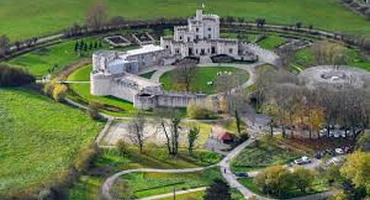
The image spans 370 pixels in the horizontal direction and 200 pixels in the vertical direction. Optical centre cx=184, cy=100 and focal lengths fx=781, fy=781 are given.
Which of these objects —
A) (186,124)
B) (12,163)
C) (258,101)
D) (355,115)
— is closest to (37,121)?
(12,163)

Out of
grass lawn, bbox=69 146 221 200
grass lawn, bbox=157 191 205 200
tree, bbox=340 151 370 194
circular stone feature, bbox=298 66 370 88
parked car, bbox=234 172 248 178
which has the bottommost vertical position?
grass lawn, bbox=157 191 205 200

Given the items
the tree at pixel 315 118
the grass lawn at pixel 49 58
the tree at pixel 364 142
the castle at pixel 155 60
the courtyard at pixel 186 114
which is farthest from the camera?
the grass lawn at pixel 49 58

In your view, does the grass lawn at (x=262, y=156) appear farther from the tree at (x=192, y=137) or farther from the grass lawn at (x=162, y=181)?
the tree at (x=192, y=137)

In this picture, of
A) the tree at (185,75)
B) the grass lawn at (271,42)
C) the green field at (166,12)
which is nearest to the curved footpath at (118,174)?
the tree at (185,75)

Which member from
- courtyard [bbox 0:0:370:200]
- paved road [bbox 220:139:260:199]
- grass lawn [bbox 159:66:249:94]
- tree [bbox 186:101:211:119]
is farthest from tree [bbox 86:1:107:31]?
paved road [bbox 220:139:260:199]

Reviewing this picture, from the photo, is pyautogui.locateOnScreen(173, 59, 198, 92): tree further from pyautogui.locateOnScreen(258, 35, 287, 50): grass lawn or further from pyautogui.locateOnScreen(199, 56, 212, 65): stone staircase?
pyautogui.locateOnScreen(258, 35, 287, 50): grass lawn

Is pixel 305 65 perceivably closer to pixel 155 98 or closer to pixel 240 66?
pixel 240 66
